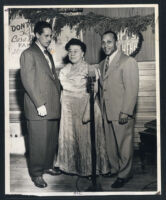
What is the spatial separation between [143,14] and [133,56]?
0.45 meters

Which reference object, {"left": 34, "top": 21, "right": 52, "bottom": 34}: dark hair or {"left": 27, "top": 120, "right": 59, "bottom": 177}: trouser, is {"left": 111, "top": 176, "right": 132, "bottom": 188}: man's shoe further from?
{"left": 34, "top": 21, "right": 52, "bottom": 34}: dark hair

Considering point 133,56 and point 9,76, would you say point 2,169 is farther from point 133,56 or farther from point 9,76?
point 133,56

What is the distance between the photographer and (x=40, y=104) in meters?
3.52

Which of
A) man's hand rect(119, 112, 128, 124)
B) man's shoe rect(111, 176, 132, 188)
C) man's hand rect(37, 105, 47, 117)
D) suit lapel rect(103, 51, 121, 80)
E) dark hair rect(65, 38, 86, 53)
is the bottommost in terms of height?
man's shoe rect(111, 176, 132, 188)

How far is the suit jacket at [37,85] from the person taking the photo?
139 inches

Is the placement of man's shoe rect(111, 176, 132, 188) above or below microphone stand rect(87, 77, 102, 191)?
below

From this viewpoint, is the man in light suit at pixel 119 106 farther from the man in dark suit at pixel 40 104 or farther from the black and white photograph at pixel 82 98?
the man in dark suit at pixel 40 104

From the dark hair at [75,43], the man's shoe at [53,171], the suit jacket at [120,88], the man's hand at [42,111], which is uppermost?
the dark hair at [75,43]

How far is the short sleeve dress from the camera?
141 inches

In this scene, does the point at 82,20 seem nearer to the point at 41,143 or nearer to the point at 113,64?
the point at 113,64

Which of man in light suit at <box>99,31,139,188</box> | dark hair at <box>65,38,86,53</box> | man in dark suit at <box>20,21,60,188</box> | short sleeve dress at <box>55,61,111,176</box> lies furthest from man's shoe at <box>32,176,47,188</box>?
dark hair at <box>65,38,86,53</box>

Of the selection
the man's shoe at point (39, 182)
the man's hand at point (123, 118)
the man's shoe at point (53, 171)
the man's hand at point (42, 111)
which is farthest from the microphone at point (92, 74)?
the man's shoe at point (39, 182)

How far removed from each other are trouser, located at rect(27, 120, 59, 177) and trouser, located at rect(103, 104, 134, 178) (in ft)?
1.83

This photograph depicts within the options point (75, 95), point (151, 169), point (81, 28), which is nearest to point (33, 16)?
point (81, 28)
